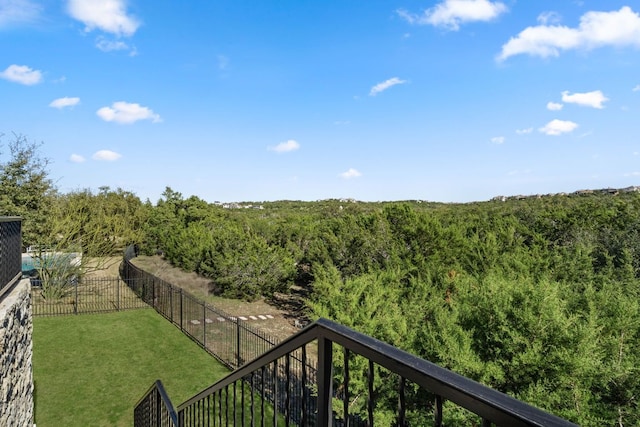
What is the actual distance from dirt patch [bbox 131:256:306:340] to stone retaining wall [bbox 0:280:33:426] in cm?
1229

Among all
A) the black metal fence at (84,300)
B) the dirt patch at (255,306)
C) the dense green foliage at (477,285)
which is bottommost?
the dirt patch at (255,306)

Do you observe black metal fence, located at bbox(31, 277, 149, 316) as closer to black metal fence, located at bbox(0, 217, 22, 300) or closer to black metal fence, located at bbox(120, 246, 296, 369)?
black metal fence, located at bbox(120, 246, 296, 369)

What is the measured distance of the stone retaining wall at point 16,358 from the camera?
15.5ft

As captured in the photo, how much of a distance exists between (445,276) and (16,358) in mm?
17547

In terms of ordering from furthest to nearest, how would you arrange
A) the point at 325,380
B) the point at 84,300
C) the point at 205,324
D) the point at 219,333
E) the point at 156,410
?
1. the point at 84,300
2. the point at 219,333
3. the point at 205,324
4. the point at 156,410
5. the point at 325,380

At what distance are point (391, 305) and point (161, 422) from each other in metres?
10.6

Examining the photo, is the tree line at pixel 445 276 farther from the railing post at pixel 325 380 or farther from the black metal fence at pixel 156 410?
the black metal fence at pixel 156 410

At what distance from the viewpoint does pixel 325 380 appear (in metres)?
1.70

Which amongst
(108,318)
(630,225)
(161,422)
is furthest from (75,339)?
(630,225)

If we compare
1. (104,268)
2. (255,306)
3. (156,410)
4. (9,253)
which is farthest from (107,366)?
A: (104,268)

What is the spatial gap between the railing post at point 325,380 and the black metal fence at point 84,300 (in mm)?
17852

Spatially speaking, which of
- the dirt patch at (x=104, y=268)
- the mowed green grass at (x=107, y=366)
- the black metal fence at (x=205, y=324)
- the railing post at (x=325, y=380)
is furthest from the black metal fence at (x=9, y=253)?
the dirt patch at (x=104, y=268)

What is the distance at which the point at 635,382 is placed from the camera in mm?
9172

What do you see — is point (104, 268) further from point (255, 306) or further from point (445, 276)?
point (445, 276)
